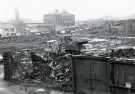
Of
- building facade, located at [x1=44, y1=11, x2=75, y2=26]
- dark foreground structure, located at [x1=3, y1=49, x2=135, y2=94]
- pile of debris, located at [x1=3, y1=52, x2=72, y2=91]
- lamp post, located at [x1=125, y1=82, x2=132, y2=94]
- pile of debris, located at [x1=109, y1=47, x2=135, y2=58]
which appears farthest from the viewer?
building facade, located at [x1=44, y1=11, x2=75, y2=26]

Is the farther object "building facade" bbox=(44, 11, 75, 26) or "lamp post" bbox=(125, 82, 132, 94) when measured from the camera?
"building facade" bbox=(44, 11, 75, 26)

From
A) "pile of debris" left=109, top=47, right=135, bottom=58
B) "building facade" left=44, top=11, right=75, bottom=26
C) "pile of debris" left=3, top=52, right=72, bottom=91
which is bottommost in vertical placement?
"pile of debris" left=3, top=52, right=72, bottom=91

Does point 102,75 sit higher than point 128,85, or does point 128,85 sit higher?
point 102,75

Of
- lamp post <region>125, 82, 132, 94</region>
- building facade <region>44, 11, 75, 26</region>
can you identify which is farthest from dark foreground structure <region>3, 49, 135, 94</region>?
building facade <region>44, 11, 75, 26</region>

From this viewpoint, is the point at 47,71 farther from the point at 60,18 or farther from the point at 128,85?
the point at 60,18

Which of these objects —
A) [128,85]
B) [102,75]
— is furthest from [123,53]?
[128,85]

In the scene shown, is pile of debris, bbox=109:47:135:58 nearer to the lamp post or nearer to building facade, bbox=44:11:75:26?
the lamp post

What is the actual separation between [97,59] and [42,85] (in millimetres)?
4127

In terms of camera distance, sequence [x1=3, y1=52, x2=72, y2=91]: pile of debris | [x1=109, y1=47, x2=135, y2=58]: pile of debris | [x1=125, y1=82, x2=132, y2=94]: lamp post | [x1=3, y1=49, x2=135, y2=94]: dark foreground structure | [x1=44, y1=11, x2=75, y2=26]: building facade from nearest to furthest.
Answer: [x1=125, y1=82, x2=132, y2=94]: lamp post < [x1=3, y1=49, x2=135, y2=94]: dark foreground structure < [x1=109, y1=47, x2=135, y2=58]: pile of debris < [x1=3, y1=52, x2=72, y2=91]: pile of debris < [x1=44, y1=11, x2=75, y2=26]: building facade

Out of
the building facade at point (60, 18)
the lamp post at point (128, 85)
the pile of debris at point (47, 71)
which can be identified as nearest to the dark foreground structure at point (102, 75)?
the lamp post at point (128, 85)

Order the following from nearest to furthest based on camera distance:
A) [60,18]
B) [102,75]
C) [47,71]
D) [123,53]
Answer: [102,75], [123,53], [47,71], [60,18]

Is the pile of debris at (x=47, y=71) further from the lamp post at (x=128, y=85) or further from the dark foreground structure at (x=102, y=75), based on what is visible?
the lamp post at (x=128, y=85)

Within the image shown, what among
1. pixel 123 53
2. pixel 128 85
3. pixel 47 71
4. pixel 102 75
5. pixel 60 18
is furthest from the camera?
pixel 60 18

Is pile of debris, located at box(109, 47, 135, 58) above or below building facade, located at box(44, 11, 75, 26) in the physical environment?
below
